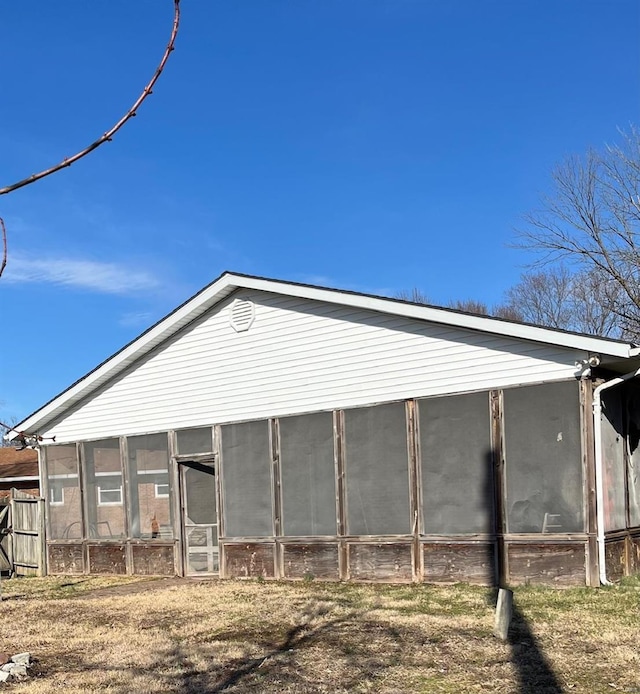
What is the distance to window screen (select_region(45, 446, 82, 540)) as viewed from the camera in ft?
50.8

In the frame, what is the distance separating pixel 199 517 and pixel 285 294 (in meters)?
4.32

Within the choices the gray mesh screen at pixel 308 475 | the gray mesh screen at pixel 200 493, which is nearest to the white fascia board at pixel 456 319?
the gray mesh screen at pixel 308 475

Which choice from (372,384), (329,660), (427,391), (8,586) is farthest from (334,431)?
(8,586)

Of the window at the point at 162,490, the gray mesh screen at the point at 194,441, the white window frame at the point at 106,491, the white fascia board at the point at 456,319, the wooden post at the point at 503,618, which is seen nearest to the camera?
the wooden post at the point at 503,618

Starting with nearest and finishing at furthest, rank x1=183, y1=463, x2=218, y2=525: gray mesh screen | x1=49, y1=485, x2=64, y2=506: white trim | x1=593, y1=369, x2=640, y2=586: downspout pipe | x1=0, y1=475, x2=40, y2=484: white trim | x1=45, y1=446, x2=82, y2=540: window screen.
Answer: x1=593, y1=369, x2=640, y2=586: downspout pipe, x1=183, y1=463, x2=218, y2=525: gray mesh screen, x1=45, y1=446, x2=82, y2=540: window screen, x1=49, y1=485, x2=64, y2=506: white trim, x1=0, y1=475, x2=40, y2=484: white trim

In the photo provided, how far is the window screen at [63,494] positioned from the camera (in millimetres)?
15492

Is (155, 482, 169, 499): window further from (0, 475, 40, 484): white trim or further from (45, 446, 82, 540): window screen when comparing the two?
(0, 475, 40, 484): white trim

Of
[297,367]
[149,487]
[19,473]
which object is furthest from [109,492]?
[19,473]

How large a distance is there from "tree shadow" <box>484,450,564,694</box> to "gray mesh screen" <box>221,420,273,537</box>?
3.80 m

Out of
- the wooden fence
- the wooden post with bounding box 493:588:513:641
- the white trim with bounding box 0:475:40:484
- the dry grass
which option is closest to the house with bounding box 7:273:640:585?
the wooden fence

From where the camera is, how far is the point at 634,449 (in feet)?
35.4

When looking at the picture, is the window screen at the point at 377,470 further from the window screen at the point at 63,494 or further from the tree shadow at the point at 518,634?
the window screen at the point at 63,494

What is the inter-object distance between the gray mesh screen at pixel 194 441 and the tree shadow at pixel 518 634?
5161mm

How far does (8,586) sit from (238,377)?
5.73m
